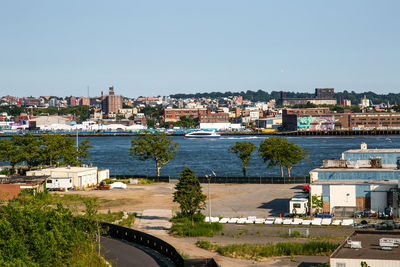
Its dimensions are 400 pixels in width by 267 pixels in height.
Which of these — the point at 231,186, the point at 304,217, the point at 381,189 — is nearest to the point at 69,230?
the point at 304,217

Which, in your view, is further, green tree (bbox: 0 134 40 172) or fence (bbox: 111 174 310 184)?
green tree (bbox: 0 134 40 172)

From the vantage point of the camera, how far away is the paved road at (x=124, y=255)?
36219mm

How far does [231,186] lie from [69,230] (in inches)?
1381

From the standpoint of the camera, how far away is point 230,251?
122 feet

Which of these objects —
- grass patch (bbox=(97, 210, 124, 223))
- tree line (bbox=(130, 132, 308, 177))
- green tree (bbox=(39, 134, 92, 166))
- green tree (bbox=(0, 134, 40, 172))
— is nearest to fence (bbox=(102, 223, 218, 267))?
grass patch (bbox=(97, 210, 124, 223))

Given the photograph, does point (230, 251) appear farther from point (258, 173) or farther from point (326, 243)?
point (258, 173)

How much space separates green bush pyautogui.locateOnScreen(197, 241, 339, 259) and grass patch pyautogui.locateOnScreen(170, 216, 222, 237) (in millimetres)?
4927

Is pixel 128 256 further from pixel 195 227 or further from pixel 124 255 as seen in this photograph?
pixel 195 227

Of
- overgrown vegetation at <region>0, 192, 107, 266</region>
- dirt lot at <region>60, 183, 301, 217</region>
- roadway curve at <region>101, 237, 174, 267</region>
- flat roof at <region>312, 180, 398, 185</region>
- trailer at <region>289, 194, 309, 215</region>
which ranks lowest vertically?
roadway curve at <region>101, 237, 174, 267</region>

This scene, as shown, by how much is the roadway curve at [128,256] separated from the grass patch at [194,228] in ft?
12.2

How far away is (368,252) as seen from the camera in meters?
28.8

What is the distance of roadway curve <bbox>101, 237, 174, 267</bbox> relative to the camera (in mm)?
36281

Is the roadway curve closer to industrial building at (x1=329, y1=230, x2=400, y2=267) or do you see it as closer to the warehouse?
industrial building at (x1=329, y1=230, x2=400, y2=267)

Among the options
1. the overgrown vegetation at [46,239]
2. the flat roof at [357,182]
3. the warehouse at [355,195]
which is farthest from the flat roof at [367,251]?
the flat roof at [357,182]
